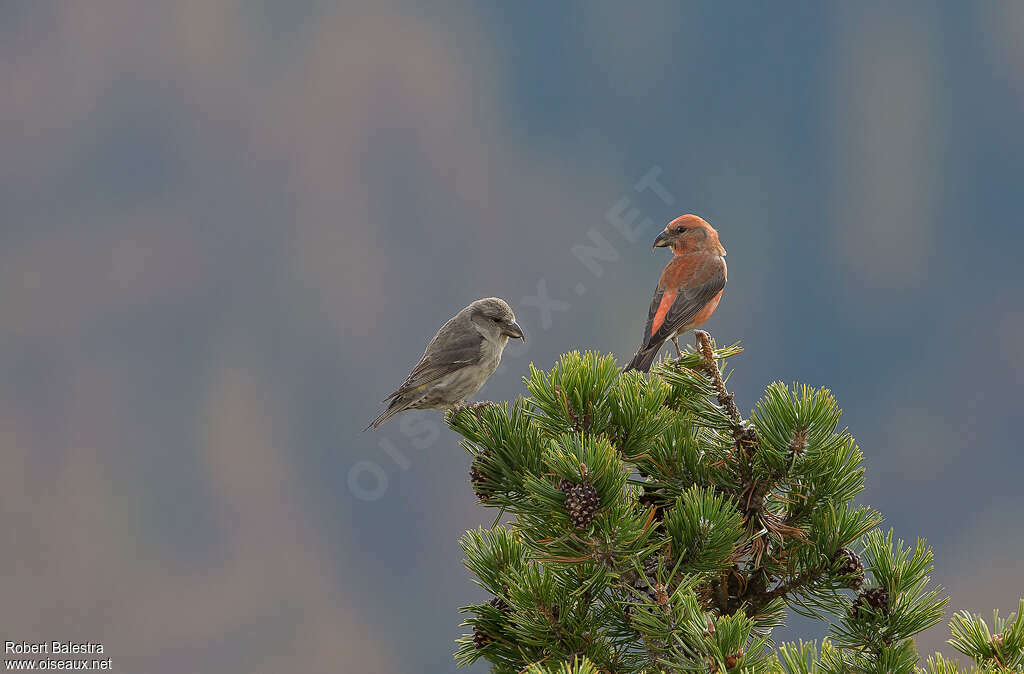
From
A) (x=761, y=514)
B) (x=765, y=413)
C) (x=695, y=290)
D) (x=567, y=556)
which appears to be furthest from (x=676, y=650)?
(x=695, y=290)

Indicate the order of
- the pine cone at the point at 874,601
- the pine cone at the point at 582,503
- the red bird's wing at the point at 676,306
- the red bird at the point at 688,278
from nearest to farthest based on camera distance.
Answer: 1. the pine cone at the point at 582,503
2. the pine cone at the point at 874,601
3. the red bird's wing at the point at 676,306
4. the red bird at the point at 688,278

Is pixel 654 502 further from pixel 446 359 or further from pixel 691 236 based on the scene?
pixel 691 236

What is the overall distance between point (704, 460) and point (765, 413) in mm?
305

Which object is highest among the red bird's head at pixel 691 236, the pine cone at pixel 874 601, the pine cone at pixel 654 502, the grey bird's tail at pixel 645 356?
the red bird's head at pixel 691 236

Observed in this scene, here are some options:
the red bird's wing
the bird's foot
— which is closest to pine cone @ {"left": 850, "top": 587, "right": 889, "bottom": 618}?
the bird's foot

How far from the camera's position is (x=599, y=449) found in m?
2.63

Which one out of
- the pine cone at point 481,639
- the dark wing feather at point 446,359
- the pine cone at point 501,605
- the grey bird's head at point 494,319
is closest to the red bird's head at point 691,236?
the grey bird's head at point 494,319

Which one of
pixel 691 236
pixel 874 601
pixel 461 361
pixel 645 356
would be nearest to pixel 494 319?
pixel 461 361

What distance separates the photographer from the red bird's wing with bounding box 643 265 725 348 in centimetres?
556

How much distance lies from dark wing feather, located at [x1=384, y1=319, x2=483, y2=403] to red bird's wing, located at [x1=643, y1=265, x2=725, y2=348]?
118 centimetres

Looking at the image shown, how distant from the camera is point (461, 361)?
5461 mm

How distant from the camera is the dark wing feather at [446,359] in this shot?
540 cm

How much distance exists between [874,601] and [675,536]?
0.77 m

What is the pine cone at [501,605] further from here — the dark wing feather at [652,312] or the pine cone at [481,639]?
the dark wing feather at [652,312]
